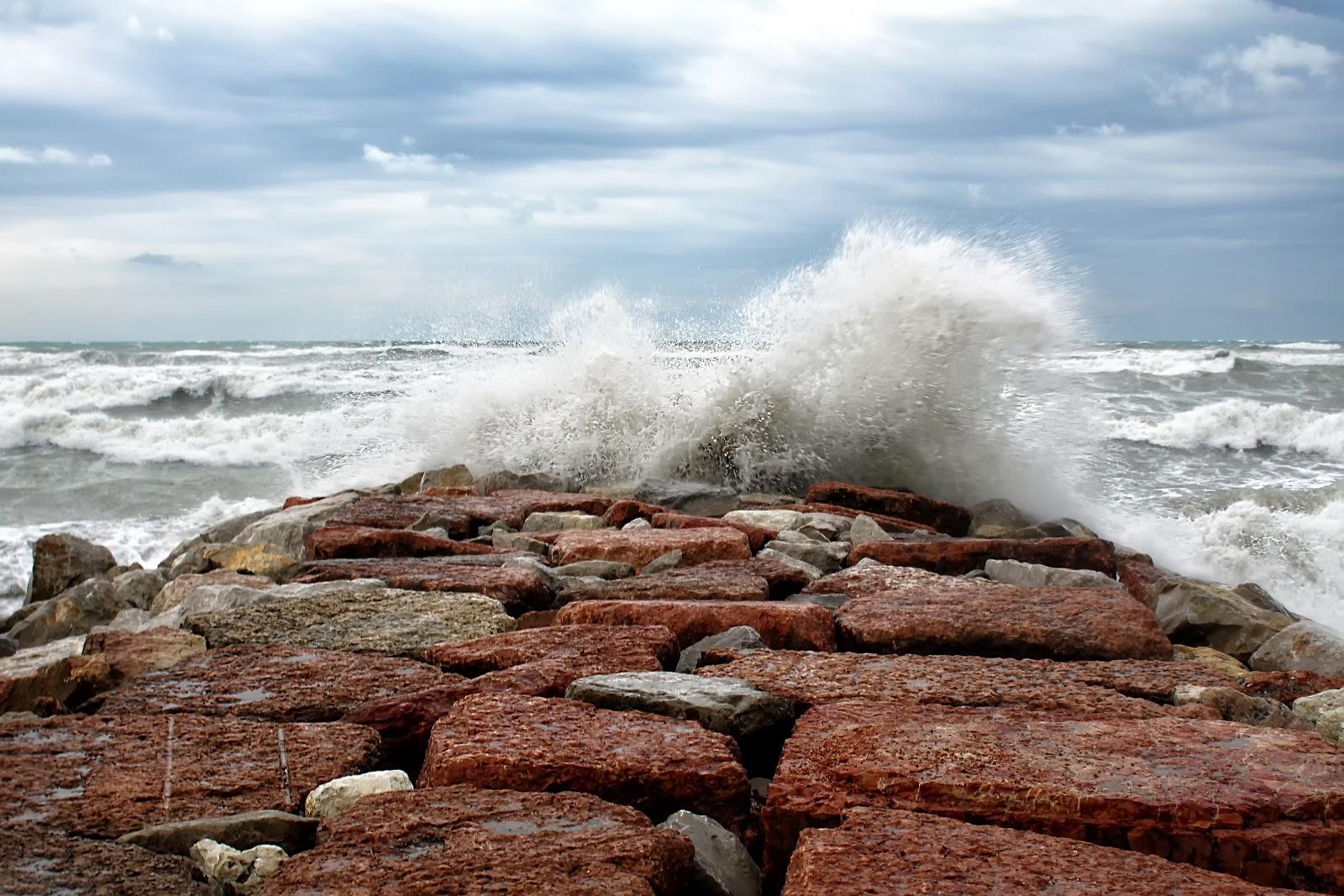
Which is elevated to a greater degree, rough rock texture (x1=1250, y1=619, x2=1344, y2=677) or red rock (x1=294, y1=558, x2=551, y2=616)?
red rock (x1=294, y1=558, x2=551, y2=616)

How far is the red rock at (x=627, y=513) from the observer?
490 centimetres

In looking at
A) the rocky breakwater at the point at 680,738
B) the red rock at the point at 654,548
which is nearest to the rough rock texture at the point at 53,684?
the rocky breakwater at the point at 680,738

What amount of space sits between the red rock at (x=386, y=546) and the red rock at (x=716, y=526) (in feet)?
2.39

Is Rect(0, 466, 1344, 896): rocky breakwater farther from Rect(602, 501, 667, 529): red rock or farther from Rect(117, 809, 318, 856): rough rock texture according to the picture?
Rect(602, 501, 667, 529): red rock

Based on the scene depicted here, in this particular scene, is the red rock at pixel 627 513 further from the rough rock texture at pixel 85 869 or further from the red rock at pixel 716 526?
the rough rock texture at pixel 85 869

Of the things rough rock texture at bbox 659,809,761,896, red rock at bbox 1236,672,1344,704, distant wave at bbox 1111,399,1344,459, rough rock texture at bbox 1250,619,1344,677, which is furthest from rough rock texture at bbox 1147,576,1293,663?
distant wave at bbox 1111,399,1344,459

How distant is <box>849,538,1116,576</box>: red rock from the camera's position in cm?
391

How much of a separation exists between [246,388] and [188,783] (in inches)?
936

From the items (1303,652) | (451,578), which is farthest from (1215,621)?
(451,578)

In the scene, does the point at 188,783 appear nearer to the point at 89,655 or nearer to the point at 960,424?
the point at 89,655

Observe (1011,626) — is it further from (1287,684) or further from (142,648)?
(142,648)

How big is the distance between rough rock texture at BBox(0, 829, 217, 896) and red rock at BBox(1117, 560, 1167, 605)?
3.18m

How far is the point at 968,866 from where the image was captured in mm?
1401

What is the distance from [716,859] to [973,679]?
33.8 inches
